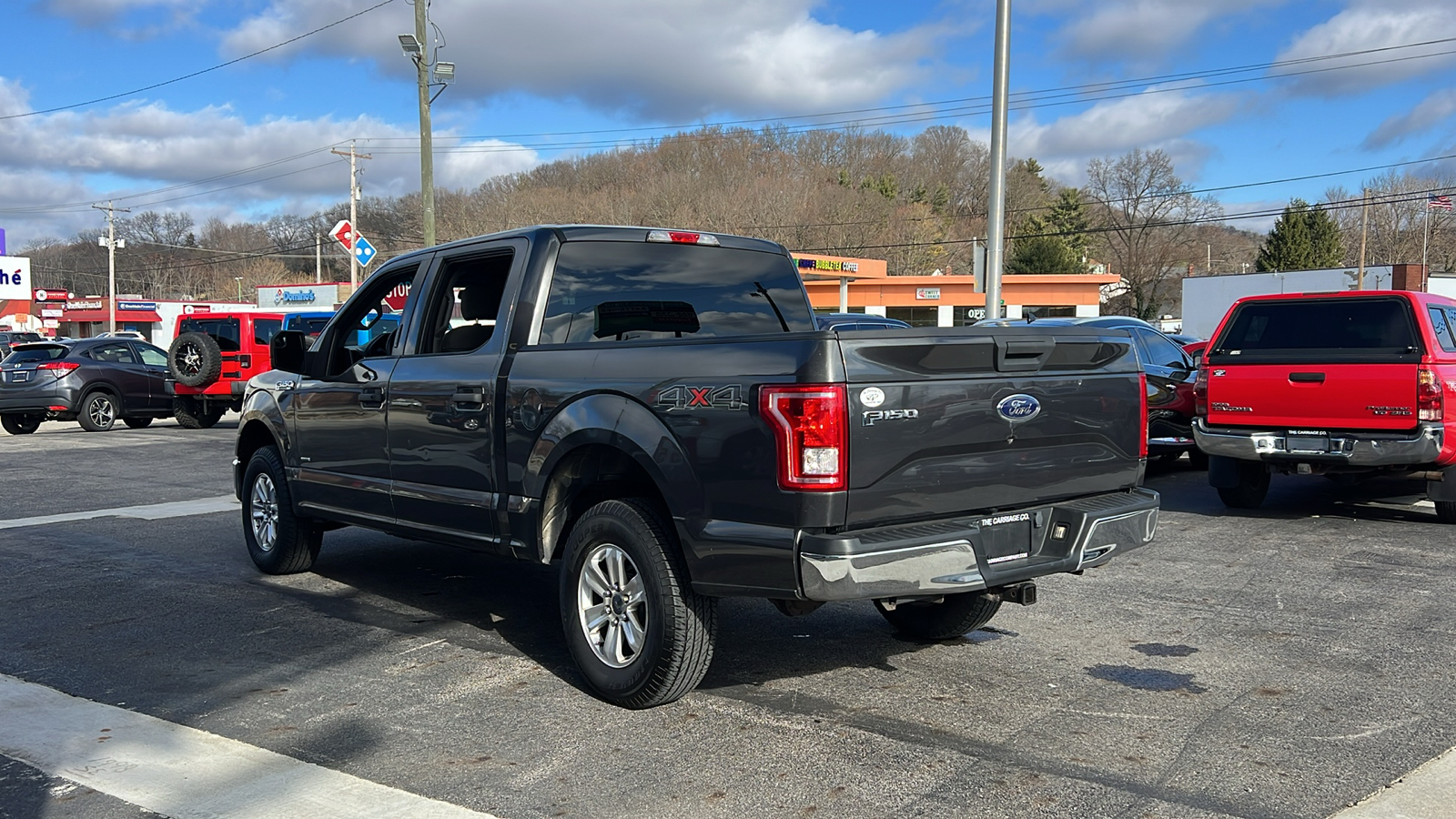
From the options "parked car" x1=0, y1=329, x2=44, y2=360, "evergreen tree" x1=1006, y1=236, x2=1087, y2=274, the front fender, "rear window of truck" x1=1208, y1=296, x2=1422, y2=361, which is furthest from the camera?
"evergreen tree" x1=1006, y1=236, x2=1087, y2=274

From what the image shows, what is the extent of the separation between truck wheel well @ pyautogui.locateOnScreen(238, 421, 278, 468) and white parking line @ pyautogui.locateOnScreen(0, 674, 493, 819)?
9.59 ft

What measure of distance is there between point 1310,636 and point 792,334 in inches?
140

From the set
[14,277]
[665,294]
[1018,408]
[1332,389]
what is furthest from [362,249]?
[1018,408]

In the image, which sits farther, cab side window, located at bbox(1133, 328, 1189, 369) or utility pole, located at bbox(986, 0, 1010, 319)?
utility pole, located at bbox(986, 0, 1010, 319)

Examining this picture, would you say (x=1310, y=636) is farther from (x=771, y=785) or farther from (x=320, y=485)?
(x=320, y=485)

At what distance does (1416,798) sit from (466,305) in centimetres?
462

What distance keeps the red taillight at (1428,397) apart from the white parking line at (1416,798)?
5.49 metres

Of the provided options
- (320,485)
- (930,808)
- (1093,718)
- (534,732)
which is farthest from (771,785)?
(320,485)

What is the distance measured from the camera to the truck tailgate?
4121 mm

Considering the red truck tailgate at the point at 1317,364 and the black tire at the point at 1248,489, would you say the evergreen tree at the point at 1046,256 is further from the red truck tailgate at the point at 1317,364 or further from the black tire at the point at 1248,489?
the red truck tailgate at the point at 1317,364

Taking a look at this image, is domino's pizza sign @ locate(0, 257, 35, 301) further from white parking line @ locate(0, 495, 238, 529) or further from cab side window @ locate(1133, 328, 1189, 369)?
cab side window @ locate(1133, 328, 1189, 369)

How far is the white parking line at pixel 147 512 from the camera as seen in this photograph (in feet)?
32.6

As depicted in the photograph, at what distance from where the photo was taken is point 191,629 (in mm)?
6145

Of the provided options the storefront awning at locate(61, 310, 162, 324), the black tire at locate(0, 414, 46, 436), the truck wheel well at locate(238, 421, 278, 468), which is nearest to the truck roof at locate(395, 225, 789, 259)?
the truck wheel well at locate(238, 421, 278, 468)
